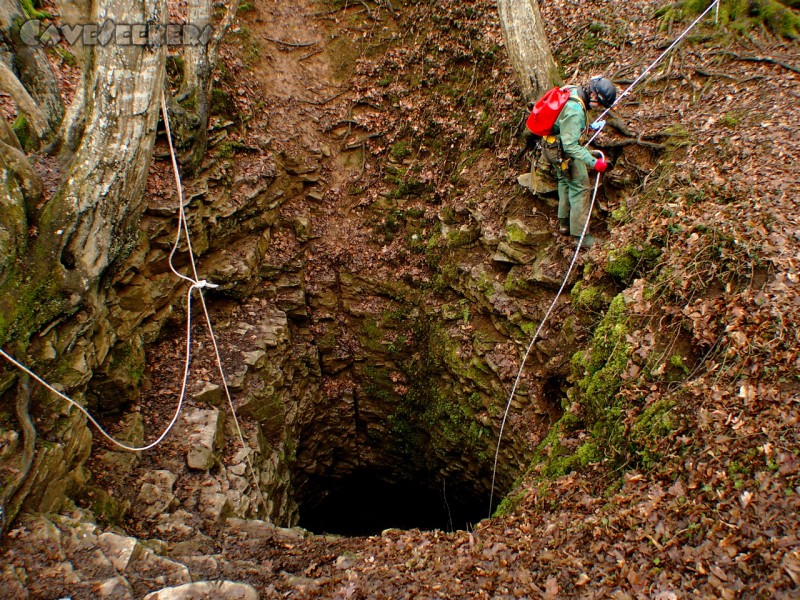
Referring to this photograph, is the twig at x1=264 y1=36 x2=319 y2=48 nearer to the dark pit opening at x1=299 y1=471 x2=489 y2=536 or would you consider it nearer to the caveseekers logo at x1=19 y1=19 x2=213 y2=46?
the caveseekers logo at x1=19 y1=19 x2=213 y2=46

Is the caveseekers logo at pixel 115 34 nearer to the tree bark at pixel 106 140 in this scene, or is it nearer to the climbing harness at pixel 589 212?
the tree bark at pixel 106 140

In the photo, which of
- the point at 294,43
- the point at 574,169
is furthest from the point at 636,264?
the point at 294,43

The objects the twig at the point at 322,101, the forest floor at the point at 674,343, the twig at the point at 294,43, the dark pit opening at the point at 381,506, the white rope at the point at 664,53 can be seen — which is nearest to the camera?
the forest floor at the point at 674,343

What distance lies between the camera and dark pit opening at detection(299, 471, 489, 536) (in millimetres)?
10383

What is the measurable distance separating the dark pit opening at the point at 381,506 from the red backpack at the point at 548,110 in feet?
25.3

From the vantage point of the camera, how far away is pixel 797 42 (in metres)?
6.32

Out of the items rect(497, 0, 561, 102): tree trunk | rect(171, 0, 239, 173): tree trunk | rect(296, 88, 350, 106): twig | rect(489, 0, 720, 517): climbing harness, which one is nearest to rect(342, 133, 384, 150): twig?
rect(296, 88, 350, 106): twig

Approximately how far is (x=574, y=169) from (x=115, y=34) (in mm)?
5382

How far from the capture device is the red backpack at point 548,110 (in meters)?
5.12

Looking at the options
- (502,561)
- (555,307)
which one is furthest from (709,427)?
(555,307)

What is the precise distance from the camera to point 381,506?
39.5 ft

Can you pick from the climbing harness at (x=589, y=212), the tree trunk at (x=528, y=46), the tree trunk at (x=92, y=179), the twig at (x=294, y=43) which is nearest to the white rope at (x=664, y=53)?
the climbing harness at (x=589, y=212)

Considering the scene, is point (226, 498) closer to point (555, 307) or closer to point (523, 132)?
point (555, 307)

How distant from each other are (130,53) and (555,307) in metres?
6.15
